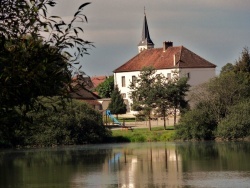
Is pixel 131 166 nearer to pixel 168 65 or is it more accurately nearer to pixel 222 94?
pixel 222 94

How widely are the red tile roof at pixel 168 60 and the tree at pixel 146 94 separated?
606 inches

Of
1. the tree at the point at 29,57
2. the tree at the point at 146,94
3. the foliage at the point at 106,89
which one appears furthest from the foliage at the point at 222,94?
the tree at the point at 29,57

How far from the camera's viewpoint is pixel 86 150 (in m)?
55.7

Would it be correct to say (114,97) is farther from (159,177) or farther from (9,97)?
(9,97)

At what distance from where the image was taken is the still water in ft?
112

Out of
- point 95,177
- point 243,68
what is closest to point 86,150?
point 95,177

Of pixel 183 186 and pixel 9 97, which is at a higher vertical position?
pixel 9 97

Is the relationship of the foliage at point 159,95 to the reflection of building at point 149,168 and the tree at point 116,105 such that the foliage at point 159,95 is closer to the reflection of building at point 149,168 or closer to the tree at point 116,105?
the tree at point 116,105

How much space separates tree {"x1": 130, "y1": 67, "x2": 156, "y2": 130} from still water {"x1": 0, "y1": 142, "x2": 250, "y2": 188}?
10006mm

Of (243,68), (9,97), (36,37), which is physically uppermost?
(243,68)

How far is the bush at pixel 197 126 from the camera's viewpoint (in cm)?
6166

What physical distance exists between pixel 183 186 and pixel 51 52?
66.0 feet

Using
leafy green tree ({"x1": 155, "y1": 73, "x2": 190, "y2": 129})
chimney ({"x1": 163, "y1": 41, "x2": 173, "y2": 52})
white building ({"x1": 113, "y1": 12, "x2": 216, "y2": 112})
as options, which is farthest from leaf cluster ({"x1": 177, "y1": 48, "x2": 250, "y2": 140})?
chimney ({"x1": 163, "y1": 41, "x2": 173, "y2": 52})

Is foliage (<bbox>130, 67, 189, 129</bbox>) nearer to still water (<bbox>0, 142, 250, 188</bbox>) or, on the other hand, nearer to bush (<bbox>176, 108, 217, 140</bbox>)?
bush (<bbox>176, 108, 217, 140</bbox>)
